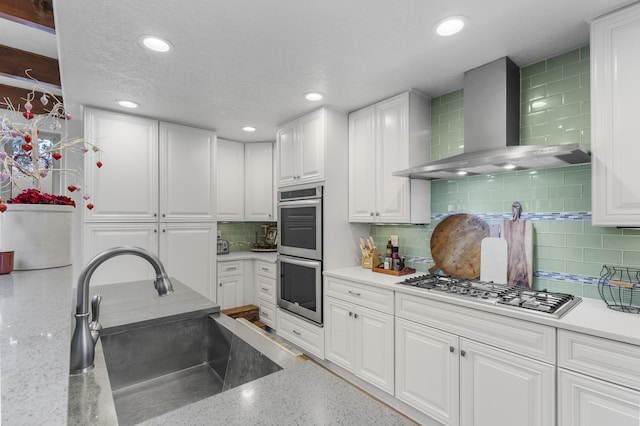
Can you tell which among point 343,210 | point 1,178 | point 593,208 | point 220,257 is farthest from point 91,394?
point 220,257

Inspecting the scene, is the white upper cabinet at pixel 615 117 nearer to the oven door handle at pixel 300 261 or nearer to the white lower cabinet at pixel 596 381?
the white lower cabinet at pixel 596 381

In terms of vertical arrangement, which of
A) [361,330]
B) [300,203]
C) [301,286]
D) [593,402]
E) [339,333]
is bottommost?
[339,333]

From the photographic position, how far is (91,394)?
80 centimetres

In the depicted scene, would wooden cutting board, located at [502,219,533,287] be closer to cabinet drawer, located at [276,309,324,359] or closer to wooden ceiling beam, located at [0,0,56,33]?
cabinet drawer, located at [276,309,324,359]

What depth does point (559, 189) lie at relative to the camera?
1.98 meters

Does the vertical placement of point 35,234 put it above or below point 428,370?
above

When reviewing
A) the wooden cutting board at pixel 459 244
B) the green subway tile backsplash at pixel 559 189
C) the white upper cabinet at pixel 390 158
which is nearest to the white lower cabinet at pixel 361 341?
the wooden cutting board at pixel 459 244

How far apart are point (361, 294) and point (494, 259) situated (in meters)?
1.00

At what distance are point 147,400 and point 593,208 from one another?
2.24 metres

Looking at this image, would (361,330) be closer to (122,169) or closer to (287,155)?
(287,155)

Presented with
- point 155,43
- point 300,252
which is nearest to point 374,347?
point 300,252

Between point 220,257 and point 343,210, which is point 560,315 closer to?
point 343,210

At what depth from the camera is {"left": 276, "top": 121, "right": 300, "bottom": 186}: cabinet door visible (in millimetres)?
3221

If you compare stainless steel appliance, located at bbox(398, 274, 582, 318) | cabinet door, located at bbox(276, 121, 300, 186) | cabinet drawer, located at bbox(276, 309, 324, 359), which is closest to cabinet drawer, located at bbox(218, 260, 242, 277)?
cabinet drawer, located at bbox(276, 309, 324, 359)
